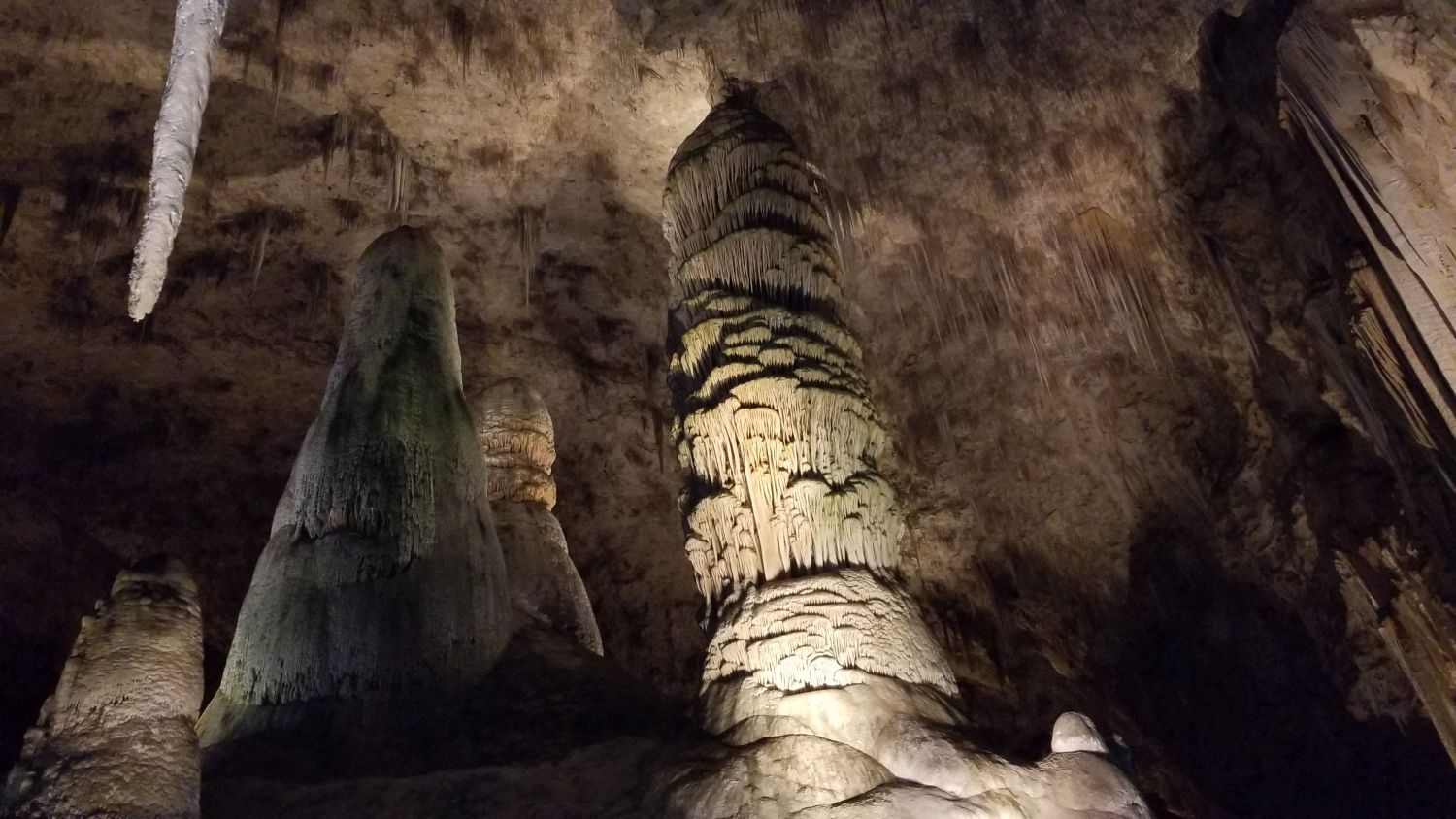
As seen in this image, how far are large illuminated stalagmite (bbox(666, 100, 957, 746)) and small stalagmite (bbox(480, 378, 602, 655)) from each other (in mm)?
1999

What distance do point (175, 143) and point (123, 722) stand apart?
3047 millimetres

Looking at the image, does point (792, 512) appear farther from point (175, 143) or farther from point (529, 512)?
point (175, 143)

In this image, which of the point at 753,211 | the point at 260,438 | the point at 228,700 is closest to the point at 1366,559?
the point at 753,211

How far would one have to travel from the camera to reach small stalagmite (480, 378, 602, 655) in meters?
7.68

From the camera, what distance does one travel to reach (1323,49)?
257 inches

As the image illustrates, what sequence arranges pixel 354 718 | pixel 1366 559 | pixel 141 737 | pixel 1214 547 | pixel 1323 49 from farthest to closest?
pixel 1214 547, pixel 1366 559, pixel 1323 49, pixel 354 718, pixel 141 737

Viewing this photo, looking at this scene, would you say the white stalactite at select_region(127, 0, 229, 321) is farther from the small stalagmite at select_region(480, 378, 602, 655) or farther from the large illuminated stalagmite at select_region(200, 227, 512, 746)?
the small stalagmite at select_region(480, 378, 602, 655)

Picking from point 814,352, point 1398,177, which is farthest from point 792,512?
point 1398,177

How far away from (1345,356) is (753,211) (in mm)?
4616

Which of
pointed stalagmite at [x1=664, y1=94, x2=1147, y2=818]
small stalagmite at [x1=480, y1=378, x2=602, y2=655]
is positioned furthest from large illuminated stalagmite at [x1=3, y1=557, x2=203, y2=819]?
small stalagmite at [x1=480, y1=378, x2=602, y2=655]

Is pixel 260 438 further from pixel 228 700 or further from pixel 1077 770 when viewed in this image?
pixel 1077 770

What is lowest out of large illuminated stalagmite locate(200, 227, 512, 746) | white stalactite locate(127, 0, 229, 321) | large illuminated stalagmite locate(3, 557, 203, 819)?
large illuminated stalagmite locate(3, 557, 203, 819)

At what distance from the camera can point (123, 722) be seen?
365 cm

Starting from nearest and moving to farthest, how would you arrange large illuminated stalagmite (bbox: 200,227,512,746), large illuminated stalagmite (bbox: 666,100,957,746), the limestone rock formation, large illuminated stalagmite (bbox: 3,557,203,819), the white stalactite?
large illuminated stalagmite (bbox: 3,557,203,819)
the white stalactite
large illuminated stalagmite (bbox: 666,100,957,746)
large illuminated stalagmite (bbox: 200,227,512,746)
the limestone rock formation
